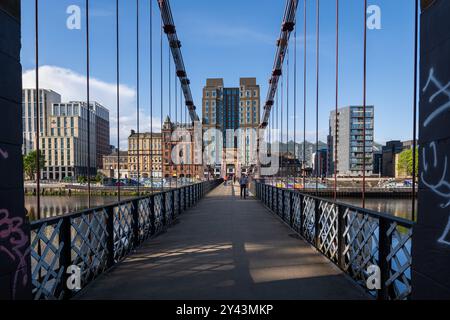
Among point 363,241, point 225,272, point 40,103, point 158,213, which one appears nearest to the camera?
point 363,241

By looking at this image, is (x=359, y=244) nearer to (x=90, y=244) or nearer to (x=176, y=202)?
(x=90, y=244)

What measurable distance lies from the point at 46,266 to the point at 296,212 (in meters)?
5.65

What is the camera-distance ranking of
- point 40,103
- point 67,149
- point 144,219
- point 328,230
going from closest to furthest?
point 328,230 < point 144,219 < point 40,103 < point 67,149

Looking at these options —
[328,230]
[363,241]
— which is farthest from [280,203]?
[363,241]

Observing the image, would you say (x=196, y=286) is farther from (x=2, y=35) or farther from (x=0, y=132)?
(x=2, y=35)

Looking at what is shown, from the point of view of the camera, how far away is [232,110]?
5192 inches

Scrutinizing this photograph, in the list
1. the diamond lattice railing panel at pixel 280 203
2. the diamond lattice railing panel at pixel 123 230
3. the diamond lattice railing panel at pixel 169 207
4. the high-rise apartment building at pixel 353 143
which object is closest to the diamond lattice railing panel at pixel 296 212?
the diamond lattice railing panel at pixel 280 203

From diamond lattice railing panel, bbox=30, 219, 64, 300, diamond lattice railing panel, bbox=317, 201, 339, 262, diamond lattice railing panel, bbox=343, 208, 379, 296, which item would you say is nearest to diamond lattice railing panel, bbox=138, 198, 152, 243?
diamond lattice railing panel, bbox=30, 219, 64, 300

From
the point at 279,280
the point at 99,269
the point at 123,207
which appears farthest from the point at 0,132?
the point at 279,280

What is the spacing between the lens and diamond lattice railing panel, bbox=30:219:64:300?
2893mm

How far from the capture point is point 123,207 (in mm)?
5367

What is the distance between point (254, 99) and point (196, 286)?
362ft

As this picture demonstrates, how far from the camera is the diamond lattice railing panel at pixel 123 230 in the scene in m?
4.98

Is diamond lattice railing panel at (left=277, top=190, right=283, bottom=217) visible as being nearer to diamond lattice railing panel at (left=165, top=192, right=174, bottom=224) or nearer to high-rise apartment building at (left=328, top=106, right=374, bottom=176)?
diamond lattice railing panel at (left=165, top=192, right=174, bottom=224)
